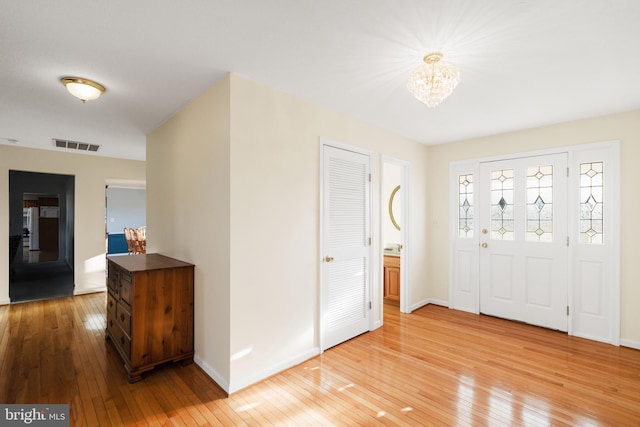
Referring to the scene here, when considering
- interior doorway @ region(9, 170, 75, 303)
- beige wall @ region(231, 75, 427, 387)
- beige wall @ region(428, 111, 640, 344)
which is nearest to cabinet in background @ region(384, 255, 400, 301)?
beige wall @ region(428, 111, 640, 344)

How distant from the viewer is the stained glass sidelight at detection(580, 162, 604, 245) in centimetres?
331

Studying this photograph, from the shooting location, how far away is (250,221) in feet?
7.93

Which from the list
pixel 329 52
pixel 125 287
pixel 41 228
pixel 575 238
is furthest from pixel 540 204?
pixel 41 228

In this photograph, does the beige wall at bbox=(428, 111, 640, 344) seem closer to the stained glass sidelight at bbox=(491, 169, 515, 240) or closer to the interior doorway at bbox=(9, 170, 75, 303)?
the stained glass sidelight at bbox=(491, 169, 515, 240)

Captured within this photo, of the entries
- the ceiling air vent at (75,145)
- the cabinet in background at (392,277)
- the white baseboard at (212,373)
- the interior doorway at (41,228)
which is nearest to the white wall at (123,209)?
the interior doorway at (41,228)

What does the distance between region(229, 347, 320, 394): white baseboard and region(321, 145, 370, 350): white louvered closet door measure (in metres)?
0.19

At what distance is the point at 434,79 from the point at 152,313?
2.92m

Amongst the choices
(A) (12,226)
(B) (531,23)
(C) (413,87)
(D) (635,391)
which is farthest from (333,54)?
(A) (12,226)

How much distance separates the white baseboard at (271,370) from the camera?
230cm

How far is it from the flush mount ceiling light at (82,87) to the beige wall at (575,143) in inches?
172

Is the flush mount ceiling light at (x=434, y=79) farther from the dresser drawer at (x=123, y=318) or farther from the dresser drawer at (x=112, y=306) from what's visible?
the dresser drawer at (x=112, y=306)

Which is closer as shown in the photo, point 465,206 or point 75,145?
point 465,206

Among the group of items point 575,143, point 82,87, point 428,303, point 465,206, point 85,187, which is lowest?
point 428,303

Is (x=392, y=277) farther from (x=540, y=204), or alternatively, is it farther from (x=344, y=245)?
→ (x=540, y=204)
